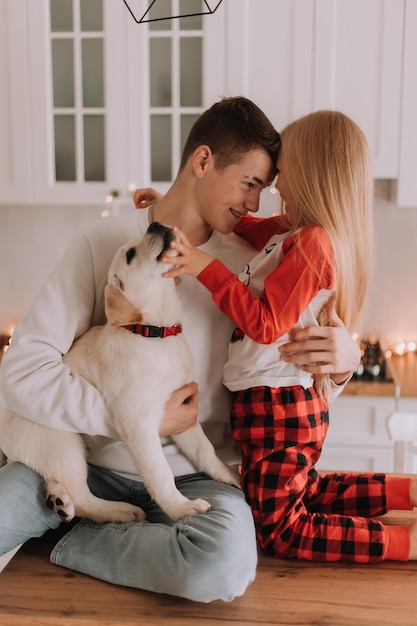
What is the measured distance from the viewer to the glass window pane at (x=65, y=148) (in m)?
2.55

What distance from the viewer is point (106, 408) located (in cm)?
143

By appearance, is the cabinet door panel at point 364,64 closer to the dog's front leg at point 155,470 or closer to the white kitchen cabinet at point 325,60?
the white kitchen cabinet at point 325,60

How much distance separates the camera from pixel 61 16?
2486 mm

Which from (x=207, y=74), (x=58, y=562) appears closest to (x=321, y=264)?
(x=58, y=562)

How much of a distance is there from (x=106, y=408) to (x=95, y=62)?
5.01 feet

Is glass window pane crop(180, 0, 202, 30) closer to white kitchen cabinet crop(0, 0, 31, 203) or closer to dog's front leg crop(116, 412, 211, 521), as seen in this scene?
white kitchen cabinet crop(0, 0, 31, 203)

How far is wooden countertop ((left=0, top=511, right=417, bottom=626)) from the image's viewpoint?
126 centimetres

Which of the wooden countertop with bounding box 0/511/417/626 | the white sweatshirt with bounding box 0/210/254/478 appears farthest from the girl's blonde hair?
the wooden countertop with bounding box 0/511/417/626

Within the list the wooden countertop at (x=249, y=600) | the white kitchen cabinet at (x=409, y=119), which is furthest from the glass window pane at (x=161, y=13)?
the wooden countertop at (x=249, y=600)

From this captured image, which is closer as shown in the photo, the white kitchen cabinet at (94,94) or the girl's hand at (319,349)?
the girl's hand at (319,349)

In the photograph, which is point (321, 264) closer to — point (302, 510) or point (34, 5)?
point (302, 510)

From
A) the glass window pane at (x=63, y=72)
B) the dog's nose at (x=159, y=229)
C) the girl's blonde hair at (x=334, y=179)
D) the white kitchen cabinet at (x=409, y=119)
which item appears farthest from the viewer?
the glass window pane at (x=63, y=72)

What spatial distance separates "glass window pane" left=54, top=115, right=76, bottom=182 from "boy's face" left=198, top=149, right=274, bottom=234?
1.12m

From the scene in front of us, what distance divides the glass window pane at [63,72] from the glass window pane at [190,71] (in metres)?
0.39
